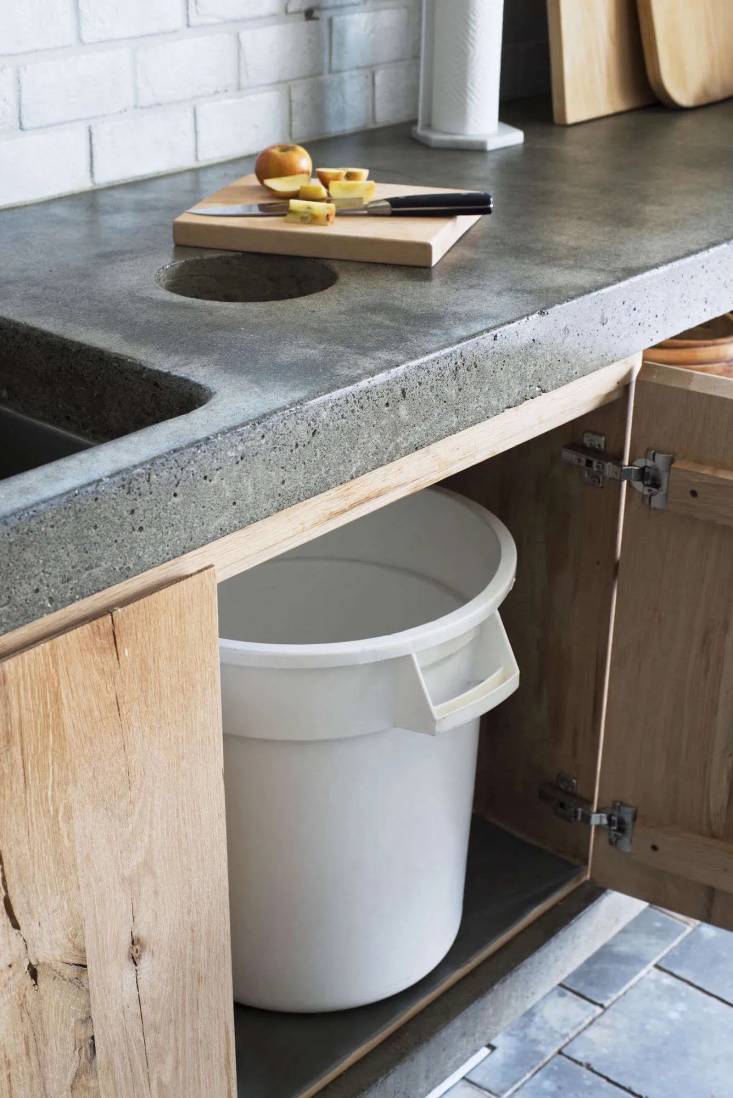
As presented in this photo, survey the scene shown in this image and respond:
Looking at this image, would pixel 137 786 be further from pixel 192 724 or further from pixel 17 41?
pixel 17 41

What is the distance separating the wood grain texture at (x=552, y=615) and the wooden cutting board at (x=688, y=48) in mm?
852

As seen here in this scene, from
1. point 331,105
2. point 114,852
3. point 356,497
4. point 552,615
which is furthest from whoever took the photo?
point 331,105

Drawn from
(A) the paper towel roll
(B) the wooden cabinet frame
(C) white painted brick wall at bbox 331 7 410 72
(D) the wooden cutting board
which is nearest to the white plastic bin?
(B) the wooden cabinet frame

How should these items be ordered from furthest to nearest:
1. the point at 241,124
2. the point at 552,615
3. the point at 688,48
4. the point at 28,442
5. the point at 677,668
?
the point at 688,48
the point at 241,124
the point at 552,615
the point at 677,668
the point at 28,442

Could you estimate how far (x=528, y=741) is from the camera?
170cm

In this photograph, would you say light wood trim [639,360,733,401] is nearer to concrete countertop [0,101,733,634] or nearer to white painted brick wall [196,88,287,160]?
concrete countertop [0,101,733,634]

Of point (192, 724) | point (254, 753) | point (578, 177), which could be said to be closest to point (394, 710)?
point (254, 753)

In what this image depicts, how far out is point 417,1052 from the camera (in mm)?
1448

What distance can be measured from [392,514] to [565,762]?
39 cm

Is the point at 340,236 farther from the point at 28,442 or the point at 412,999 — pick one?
the point at 412,999

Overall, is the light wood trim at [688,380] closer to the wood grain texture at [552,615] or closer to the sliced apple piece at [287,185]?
the wood grain texture at [552,615]

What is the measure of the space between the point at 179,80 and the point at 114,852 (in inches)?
44.7

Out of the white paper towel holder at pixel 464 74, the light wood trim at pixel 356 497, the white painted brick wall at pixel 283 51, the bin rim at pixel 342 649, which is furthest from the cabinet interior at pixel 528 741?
the white painted brick wall at pixel 283 51

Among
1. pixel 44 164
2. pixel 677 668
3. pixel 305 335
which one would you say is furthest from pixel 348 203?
pixel 677 668
